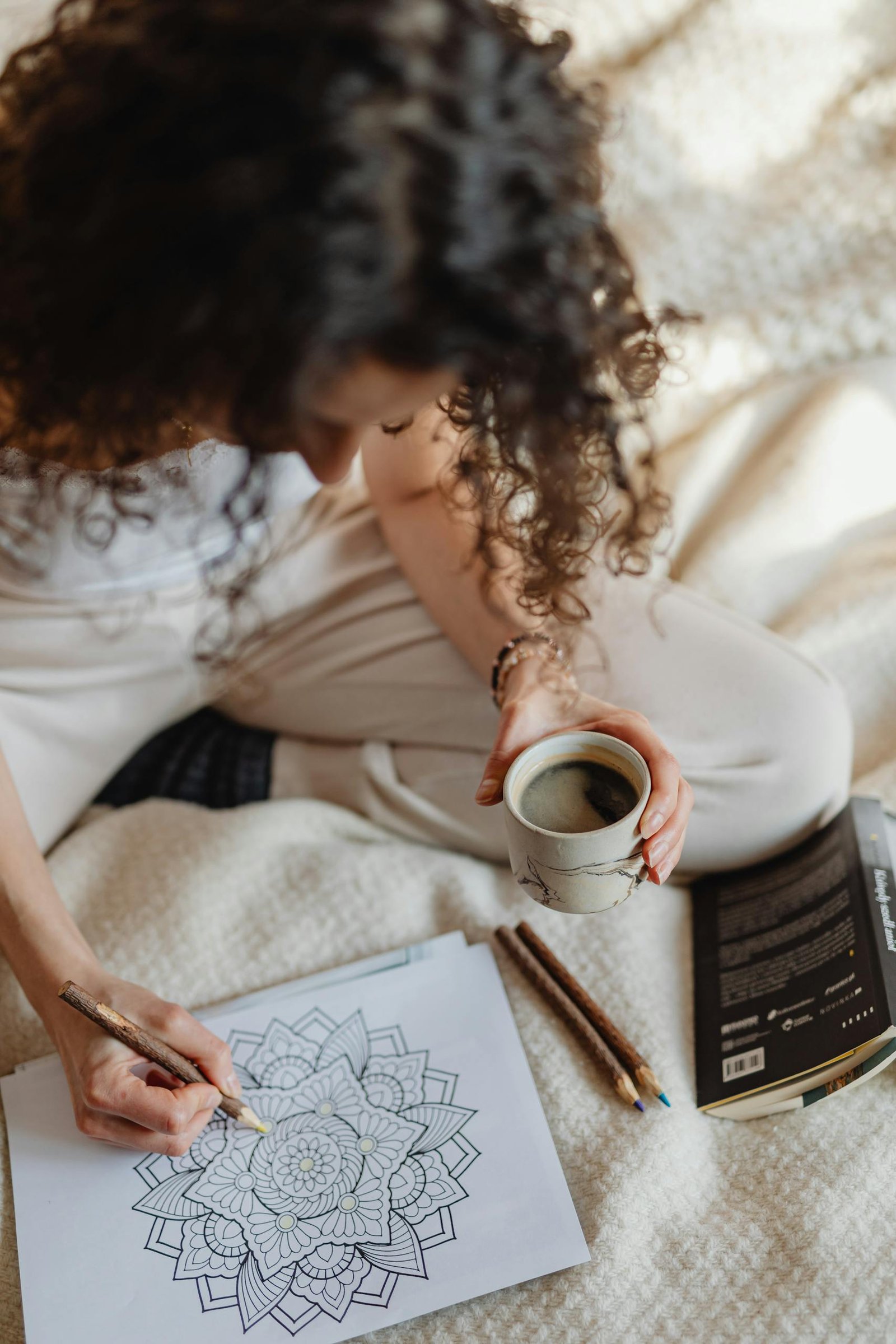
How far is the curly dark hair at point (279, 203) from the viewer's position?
0.43 m

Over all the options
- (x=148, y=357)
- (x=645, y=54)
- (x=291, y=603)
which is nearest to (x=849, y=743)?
(x=291, y=603)

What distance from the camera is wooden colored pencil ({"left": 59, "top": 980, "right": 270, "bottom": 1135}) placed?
1.99 feet

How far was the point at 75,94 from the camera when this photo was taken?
0.49 meters

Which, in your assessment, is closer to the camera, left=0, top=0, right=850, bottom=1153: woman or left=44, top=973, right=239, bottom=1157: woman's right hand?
left=0, top=0, right=850, bottom=1153: woman

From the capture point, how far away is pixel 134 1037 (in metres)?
0.63

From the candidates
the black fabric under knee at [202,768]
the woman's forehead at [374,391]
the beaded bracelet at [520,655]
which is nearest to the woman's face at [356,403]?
the woman's forehead at [374,391]

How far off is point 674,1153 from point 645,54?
4.26 ft

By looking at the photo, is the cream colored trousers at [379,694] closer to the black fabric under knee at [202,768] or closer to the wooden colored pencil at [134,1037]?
the black fabric under knee at [202,768]

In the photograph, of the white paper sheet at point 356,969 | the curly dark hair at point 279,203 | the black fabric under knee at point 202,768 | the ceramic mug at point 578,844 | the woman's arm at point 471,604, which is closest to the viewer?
the curly dark hair at point 279,203

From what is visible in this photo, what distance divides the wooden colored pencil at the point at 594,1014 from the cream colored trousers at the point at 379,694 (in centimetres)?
11

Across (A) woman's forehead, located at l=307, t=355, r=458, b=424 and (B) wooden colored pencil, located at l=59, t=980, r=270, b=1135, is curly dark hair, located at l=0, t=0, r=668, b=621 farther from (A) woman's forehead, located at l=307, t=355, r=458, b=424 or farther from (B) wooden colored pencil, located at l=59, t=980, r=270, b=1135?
(B) wooden colored pencil, located at l=59, t=980, r=270, b=1135

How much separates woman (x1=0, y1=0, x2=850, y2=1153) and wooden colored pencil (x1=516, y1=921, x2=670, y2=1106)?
120 millimetres

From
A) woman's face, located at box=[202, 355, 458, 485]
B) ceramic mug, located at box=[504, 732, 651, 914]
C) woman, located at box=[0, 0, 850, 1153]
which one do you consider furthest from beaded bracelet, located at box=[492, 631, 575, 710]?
woman's face, located at box=[202, 355, 458, 485]

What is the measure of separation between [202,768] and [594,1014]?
49 centimetres
